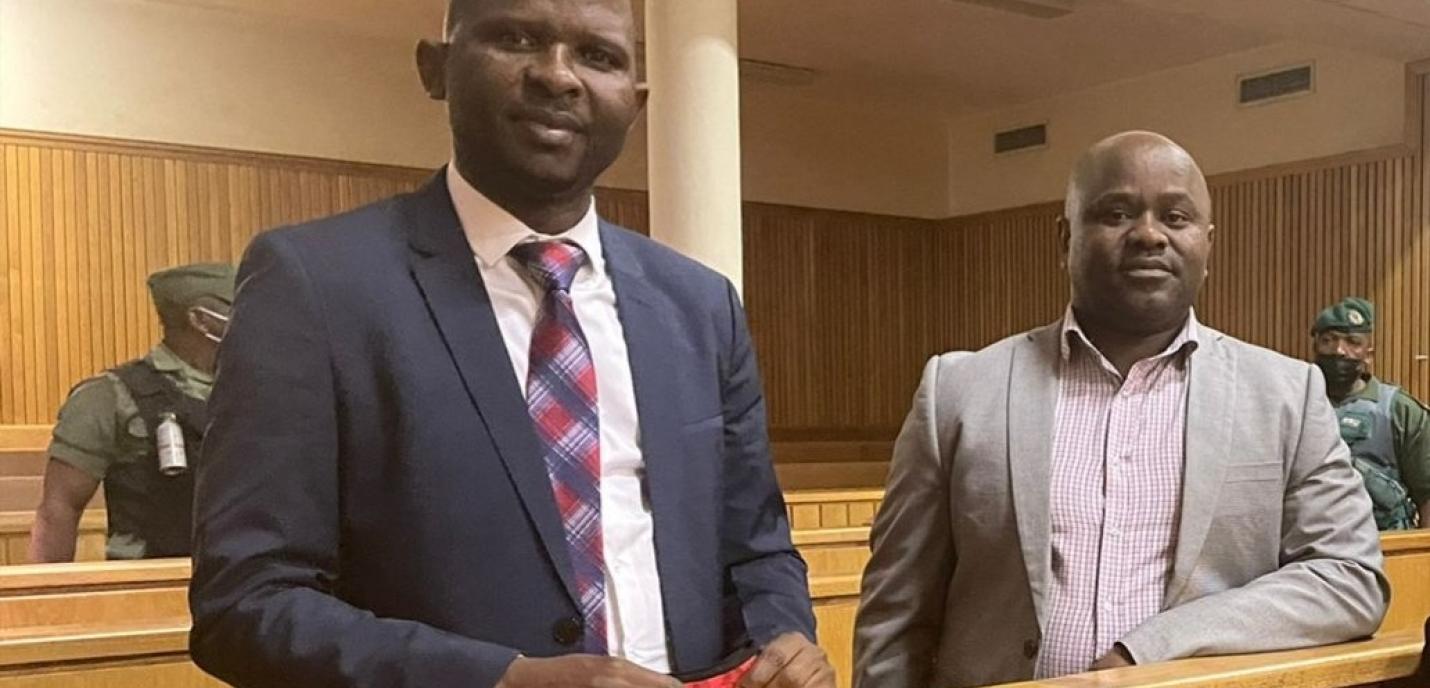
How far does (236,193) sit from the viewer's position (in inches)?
306

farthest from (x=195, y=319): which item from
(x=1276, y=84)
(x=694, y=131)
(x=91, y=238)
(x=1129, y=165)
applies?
(x=1276, y=84)

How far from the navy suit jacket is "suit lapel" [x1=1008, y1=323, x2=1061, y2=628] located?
608 millimetres

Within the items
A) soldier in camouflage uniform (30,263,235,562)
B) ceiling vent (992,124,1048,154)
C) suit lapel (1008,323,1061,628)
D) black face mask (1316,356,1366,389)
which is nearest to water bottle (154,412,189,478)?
soldier in camouflage uniform (30,263,235,562)

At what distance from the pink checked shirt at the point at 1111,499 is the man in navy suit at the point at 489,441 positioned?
2.08 ft

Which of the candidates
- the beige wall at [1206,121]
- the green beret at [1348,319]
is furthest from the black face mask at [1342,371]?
the beige wall at [1206,121]

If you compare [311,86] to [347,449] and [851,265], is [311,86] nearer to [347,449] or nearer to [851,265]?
[851,265]

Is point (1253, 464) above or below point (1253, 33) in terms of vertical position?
below

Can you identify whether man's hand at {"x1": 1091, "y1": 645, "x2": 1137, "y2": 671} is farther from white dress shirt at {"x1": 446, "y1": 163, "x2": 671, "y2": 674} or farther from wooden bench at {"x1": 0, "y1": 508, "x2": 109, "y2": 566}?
wooden bench at {"x1": 0, "y1": 508, "x2": 109, "y2": 566}

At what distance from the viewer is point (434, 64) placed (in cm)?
130

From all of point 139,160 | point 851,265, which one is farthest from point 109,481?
point 851,265

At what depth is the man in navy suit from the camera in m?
1.12

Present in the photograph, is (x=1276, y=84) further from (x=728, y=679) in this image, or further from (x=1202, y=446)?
(x=728, y=679)

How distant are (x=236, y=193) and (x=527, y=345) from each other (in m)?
7.01

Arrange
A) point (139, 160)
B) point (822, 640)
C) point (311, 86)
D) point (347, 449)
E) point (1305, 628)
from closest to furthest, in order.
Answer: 1. point (347, 449)
2. point (1305, 628)
3. point (822, 640)
4. point (139, 160)
5. point (311, 86)
